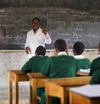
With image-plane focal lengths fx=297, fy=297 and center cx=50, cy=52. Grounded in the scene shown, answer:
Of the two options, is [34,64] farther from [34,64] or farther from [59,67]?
[59,67]

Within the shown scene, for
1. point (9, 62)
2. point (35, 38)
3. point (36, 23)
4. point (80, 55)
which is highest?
point (36, 23)

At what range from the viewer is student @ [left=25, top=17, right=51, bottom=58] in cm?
691

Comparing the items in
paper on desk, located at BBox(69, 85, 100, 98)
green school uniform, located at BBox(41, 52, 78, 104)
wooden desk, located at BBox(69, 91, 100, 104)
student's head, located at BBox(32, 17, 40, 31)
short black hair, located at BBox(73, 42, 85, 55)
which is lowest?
wooden desk, located at BBox(69, 91, 100, 104)

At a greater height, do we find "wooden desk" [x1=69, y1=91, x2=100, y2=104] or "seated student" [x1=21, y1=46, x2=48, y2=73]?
"seated student" [x1=21, y1=46, x2=48, y2=73]

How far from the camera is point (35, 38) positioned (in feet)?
22.8

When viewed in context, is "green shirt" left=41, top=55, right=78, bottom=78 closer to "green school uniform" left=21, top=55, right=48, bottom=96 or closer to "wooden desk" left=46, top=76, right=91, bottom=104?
"wooden desk" left=46, top=76, right=91, bottom=104

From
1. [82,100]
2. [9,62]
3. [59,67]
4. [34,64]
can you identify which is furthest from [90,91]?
[9,62]

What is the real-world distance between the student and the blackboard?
0.48 meters

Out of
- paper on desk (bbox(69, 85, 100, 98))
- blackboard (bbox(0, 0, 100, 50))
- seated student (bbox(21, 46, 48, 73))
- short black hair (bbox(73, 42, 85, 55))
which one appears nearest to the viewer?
paper on desk (bbox(69, 85, 100, 98))

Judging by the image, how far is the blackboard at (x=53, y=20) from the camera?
24.1 ft

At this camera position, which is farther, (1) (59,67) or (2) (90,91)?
(1) (59,67)

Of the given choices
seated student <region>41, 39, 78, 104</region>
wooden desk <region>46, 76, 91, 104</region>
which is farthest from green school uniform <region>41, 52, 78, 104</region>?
wooden desk <region>46, 76, 91, 104</region>

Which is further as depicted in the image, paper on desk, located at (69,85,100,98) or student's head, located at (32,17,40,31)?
student's head, located at (32,17,40,31)

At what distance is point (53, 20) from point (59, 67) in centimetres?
380
